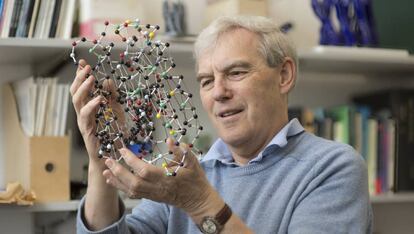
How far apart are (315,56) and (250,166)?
79 centimetres

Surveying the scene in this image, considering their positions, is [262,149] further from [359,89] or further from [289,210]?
[359,89]

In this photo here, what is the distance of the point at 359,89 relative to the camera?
8.55ft

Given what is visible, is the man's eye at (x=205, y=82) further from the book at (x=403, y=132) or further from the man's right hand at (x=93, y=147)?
the book at (x=403, y=132)

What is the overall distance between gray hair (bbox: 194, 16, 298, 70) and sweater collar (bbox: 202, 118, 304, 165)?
0.15 meters

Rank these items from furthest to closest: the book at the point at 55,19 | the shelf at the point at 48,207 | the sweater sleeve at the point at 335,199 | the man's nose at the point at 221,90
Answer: the book at the point at 55,19 → the shelf at the point at 48,207 → the man's nose at the point at 221,90 → the sweater sleeve at the point at 335,199

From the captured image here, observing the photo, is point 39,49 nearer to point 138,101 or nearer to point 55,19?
point 55,19

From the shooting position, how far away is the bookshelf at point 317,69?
6.19 ft

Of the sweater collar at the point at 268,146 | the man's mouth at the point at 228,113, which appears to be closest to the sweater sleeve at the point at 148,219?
the sweater collar at the point at 268,146

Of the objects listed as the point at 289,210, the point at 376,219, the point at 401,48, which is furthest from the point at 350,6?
the point at 289,210

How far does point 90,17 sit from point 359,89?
1.19 m

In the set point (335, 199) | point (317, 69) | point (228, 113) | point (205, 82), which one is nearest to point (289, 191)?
point (335, 199)

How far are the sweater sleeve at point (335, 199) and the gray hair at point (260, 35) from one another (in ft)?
0.91

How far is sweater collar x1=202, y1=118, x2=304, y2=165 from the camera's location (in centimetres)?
146

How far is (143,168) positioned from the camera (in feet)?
3.53
